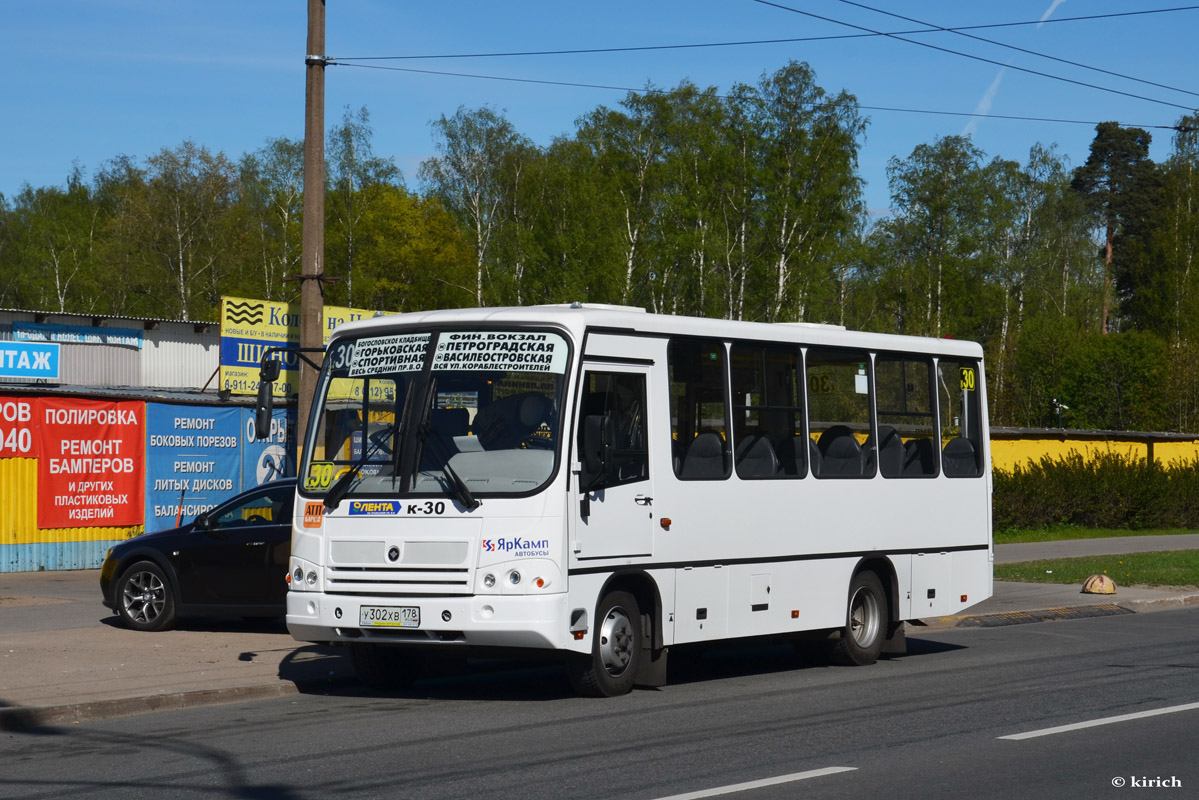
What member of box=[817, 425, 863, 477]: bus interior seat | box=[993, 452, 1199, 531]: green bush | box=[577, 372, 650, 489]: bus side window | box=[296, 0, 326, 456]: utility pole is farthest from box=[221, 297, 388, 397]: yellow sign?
box=[993, 452, 1199, 531]: green bush

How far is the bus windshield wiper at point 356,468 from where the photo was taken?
10742 millimetres

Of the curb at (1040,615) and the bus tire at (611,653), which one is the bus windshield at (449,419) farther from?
the curb at (1040,615)

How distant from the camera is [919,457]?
46.5 ft

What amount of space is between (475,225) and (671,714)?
193ft

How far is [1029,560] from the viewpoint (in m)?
26.7

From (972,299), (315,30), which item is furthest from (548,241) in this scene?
(315,30)

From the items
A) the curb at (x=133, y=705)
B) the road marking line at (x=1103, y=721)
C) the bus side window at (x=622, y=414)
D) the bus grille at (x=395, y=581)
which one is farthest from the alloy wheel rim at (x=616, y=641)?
the road marking line at (x=1103, y=721)

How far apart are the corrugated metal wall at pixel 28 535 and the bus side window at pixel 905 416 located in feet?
43.3

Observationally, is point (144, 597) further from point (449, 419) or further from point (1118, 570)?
point (1118, 570)

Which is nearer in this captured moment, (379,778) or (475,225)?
(379,778)

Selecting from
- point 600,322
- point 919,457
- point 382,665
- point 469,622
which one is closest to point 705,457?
point 600,322

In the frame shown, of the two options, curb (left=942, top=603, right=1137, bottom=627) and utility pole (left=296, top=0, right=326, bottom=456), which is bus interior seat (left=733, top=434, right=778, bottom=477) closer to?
utility pole (left=296, top=0, right=326, bottom=456)

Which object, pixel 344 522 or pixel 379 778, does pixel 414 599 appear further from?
pixel 379 778

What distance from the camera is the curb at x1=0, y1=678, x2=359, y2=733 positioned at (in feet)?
32.2
